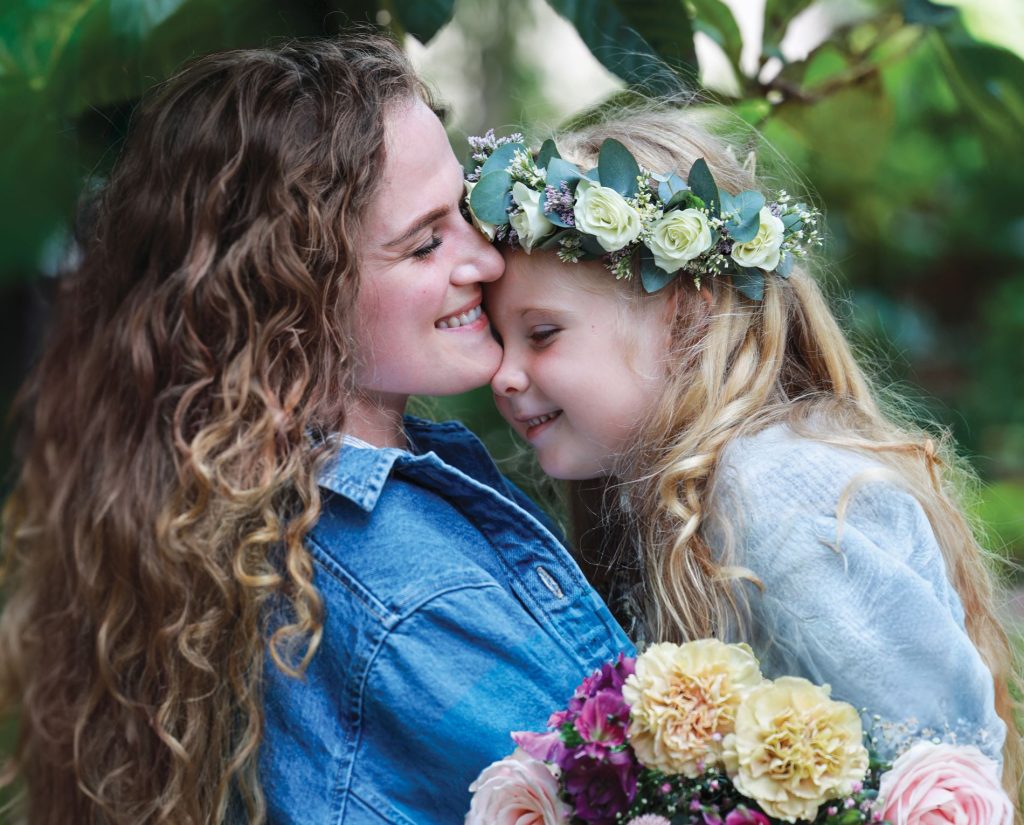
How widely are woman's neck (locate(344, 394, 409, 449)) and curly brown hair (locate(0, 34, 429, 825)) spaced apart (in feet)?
0.65

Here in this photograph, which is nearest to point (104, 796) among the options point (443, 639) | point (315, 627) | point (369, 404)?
point (315, 627)

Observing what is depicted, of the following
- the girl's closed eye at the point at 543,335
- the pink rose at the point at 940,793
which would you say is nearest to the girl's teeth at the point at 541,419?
the girl's closed eye at the point at 543,335

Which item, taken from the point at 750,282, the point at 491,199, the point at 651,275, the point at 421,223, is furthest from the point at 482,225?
the point at 750,282

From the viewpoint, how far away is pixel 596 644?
2207mm

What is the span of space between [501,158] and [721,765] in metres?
1.38

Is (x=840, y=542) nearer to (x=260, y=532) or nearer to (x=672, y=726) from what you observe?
(x=672, y=726)

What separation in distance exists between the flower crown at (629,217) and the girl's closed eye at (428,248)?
0.11 meters

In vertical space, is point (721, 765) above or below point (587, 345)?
below

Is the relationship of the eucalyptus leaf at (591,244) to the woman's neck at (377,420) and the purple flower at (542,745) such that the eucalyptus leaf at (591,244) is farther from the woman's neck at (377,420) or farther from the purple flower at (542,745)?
the purple flower at (542,745)

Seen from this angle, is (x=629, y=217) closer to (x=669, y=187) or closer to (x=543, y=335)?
(x=669, y=187)

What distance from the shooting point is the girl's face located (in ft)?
8.16

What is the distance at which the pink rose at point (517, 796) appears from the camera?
1816 mm

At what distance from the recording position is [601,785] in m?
1.77

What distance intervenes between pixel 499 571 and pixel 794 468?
0.59 m
